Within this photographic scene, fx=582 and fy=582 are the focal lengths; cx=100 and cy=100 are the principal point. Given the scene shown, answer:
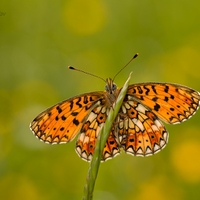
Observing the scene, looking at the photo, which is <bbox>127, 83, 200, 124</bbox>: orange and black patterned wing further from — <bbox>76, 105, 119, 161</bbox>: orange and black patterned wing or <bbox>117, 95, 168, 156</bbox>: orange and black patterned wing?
<bbox>76, 105, 119, 161</bbox>: orange and black patterned wing

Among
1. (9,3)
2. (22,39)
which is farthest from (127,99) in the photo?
(9,3)

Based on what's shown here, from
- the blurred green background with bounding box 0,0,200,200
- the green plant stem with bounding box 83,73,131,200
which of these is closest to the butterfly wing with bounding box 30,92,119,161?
the green plant stem with bounding box 83,73,131,200

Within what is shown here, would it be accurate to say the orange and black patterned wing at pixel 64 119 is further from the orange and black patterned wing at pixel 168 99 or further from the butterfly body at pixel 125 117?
the orange and black patterned wing at pixel 168 99

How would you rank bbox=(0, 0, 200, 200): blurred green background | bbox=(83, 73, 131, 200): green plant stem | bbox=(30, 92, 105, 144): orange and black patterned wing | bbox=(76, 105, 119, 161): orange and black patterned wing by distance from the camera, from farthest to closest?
bbox=(0, 0, 200, 200): blurred green background < bbox=(76, 105, 119, 161): orange and black patterned wing < bbox=(30, 92, 105, 144): orange and black patterned wing < bbox=(83, 73, 131, 200): green plant stem

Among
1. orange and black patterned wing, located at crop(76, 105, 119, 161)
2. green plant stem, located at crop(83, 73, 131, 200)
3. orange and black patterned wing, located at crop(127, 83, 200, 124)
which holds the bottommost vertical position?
green plant stem, located at crop(83, 73, 131, 200)

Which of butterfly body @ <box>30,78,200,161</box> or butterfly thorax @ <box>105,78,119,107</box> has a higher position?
butterfly thorax @ <box>105,78,119,107</box>

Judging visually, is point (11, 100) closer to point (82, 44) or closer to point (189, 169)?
point (82, 44)

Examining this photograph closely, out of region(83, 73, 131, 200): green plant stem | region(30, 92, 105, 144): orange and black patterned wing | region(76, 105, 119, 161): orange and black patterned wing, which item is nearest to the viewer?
region(83, 73, 131, 200): green plant stem

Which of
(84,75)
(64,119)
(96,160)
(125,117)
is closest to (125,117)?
(125,117)
